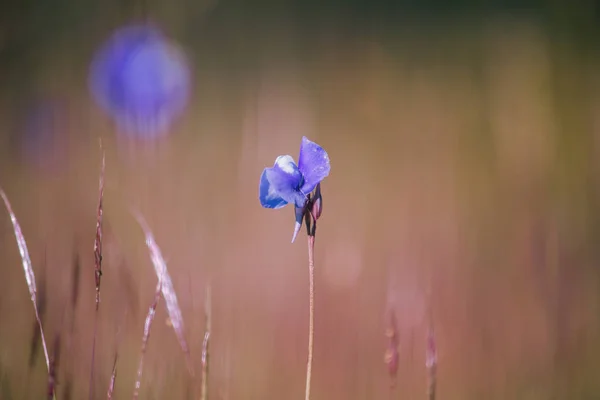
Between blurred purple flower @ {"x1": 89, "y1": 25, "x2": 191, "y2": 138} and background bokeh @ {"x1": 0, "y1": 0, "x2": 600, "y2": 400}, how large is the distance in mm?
58

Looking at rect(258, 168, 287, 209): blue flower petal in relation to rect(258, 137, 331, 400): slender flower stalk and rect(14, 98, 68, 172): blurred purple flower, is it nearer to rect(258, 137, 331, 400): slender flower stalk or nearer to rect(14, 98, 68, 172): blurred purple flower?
rect(258, 137, 331, 400): slender flower stalk

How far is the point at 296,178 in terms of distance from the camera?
69 cm

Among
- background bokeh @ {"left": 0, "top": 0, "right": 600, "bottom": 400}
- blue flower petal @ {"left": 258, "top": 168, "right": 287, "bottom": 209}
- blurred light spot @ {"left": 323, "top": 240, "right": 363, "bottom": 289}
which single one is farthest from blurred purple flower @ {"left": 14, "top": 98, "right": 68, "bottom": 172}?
blue flower petal @ {"left": 258, "top": 168, "right": 287, "bottom": 209}

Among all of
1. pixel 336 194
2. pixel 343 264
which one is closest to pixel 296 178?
pixel 343 264

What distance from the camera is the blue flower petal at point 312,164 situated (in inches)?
26.6

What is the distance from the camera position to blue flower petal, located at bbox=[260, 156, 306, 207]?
0.66 m

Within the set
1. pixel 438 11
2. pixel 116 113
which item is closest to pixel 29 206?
pixel 116 113

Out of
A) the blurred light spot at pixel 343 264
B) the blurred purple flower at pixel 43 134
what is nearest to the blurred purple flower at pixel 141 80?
the blurred purple flower at pixel 43 134

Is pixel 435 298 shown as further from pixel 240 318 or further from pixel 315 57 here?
pixel 315 57

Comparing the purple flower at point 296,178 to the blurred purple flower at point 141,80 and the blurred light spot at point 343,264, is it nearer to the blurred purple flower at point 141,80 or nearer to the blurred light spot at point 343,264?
the blurred light spot at point 343,264

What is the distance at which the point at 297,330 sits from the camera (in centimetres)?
140

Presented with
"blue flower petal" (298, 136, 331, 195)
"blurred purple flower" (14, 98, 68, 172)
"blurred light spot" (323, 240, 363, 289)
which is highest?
"blurred purple flower" (14, 98, 68, 172)

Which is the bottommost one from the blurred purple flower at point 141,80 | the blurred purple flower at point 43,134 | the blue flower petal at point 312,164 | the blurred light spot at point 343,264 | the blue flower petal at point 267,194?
the blurred light spot at point 343,264

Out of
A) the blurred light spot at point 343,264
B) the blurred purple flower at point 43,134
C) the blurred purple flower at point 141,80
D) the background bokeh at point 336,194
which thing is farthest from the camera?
the blurred purple flower at point 141,80
